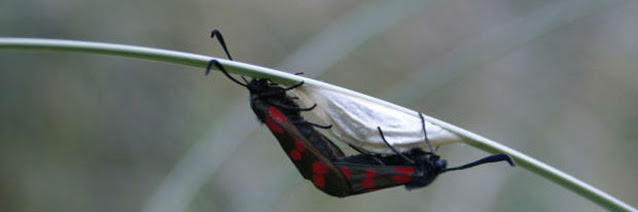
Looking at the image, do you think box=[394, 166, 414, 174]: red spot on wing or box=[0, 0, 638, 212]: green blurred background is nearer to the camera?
box=[394, 166, 414, 174]: red spot on wing

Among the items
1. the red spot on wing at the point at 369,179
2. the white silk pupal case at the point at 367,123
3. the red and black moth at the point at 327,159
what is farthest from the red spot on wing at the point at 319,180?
the white silk pupal case at the point at 367,123

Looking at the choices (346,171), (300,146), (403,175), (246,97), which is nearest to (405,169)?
(403,175)

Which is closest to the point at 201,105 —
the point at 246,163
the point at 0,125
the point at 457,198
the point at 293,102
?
the point at 246,163

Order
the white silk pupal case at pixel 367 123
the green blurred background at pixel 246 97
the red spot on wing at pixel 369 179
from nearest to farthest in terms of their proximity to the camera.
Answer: the white silk pupal case at pixel 367 123, the red spot on wing at pixel 369 179, the green blurred background at pixel 246 97

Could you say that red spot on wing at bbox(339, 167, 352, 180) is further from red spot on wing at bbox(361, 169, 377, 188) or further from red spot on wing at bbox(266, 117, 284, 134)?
red spot on wing at bbox(266, 117, 284, 134)

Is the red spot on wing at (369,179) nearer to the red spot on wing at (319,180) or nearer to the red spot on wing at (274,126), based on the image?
the red spot on wing at (319,180)

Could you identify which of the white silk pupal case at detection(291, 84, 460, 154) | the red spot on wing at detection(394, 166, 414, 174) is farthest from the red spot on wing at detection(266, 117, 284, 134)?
the red spot on wing at detection(394, 166, 414, 174)

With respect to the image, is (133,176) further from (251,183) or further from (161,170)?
(251,183)
